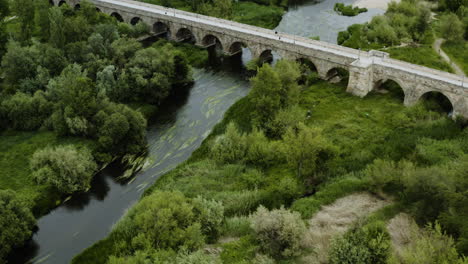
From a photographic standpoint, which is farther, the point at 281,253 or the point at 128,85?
the point at 128,85

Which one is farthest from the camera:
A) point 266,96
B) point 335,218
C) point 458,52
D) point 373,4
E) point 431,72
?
point 373,4

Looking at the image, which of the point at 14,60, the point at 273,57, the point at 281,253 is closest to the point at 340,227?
the point at 281,253

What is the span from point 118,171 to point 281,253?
23923 mm

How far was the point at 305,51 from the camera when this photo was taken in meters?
59.8

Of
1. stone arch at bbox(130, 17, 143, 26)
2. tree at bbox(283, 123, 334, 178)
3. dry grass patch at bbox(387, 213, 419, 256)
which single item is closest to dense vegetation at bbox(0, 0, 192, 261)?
stone arch at bbox(130, 17, 143, 26)

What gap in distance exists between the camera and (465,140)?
140ft

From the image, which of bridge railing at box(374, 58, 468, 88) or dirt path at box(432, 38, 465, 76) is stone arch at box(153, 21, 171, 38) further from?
dirt path at box(432, 38, 465, 76)

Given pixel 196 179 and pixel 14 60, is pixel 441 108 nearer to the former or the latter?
pixel 196 179

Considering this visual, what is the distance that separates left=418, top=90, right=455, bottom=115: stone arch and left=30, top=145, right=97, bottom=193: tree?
130 feet

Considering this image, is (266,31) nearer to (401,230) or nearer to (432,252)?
(401,230)

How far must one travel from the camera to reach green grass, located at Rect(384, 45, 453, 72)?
197 ft

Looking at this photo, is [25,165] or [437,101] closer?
[25,165]

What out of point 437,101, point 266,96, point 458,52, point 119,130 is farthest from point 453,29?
point 119,130

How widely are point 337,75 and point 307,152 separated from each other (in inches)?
1014
